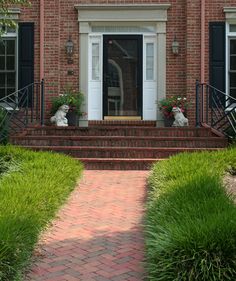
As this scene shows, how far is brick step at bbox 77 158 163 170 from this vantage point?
9945mm

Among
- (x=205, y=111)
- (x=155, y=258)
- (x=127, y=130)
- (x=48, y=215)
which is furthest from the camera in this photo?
(x=205, y=111)

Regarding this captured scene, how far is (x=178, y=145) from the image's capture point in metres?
10.9

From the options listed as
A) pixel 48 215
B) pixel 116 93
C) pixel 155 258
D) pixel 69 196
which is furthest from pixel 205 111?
pixel 155 258

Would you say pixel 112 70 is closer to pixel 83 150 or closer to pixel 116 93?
pixel 116 93

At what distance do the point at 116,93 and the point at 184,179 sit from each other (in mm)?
6967

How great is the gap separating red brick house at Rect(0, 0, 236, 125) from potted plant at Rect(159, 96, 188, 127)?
11.1 inches

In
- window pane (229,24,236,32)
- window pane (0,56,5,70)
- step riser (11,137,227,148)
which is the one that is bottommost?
step riser (11,137,227,148)

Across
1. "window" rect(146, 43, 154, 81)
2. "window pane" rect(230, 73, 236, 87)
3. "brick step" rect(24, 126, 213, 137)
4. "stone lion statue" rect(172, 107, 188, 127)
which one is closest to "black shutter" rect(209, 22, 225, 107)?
"window pane" rect(230, 73, 236, 87)

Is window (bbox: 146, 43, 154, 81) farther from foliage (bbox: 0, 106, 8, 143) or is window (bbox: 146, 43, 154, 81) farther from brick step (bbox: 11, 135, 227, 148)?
foliage (bbox: 0, 106, 8, 143)

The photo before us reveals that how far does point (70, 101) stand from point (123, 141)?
7.29ft

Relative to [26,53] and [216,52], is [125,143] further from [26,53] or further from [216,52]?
[26,53]

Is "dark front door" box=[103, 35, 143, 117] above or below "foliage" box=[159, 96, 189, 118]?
above

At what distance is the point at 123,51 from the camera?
43.6ft

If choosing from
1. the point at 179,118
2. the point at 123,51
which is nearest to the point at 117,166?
the point at 179,118
